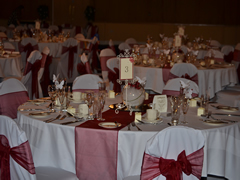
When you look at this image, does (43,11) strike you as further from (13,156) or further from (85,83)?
(13,156)

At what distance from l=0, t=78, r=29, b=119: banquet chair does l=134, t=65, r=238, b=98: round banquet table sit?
8.38ft

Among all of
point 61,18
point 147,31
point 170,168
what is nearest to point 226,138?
point 170,168

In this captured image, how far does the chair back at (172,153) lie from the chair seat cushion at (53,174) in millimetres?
564

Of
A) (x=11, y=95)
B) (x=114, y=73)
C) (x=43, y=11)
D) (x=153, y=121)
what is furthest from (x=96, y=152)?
(x=43, y=11)

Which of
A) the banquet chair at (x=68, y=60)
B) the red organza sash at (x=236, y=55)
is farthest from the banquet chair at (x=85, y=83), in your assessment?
the red organza sash at (x=236, y=55)

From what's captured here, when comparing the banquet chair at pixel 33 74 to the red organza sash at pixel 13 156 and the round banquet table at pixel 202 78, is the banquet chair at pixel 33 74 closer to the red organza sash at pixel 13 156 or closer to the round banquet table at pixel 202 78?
the round banquet table at pixel 202 78

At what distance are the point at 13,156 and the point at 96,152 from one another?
1.88 ft

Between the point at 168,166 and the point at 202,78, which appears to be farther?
the point at 202,78

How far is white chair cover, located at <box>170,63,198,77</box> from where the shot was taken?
16.9 ft

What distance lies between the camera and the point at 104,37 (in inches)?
614

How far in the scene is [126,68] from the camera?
299 cm

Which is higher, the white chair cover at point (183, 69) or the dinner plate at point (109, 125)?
the white chair cover at point (183, 69)

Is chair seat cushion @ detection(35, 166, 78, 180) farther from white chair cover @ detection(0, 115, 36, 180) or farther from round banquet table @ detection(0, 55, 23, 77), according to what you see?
round banquet table @ detection(0, 55, 23, 77)

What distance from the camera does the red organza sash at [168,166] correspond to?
221 centimetres
